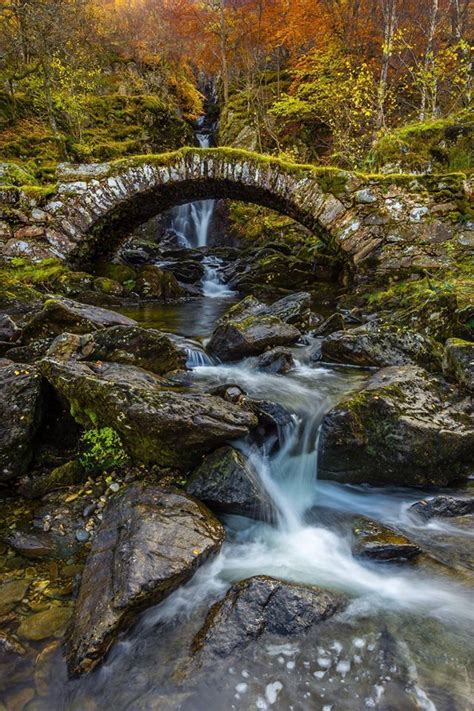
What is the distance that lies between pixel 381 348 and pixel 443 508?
90.1 inches

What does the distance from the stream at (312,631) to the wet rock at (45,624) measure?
267 millimetres

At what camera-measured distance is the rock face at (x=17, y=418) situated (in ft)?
10.3

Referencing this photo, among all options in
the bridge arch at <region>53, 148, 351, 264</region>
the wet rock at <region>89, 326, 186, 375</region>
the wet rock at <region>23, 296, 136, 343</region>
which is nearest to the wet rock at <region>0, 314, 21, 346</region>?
the wet rock at <region>23, 296, 136, 343</region>

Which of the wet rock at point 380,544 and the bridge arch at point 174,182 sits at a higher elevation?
the bridge arch at point 174,182

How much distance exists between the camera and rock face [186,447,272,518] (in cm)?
290

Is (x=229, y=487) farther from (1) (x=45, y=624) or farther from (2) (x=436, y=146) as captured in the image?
(2) (x=436, y=146)

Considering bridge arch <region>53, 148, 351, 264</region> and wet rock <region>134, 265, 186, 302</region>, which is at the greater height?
bridge arch <region>53, 148, 351, 264</region>

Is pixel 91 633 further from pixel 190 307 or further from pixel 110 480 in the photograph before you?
pixel 190 307

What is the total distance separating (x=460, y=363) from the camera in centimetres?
378

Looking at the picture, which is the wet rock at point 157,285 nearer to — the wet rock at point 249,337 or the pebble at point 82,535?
the wet rock at point 249,337

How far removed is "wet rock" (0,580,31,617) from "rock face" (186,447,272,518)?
3.66 ft

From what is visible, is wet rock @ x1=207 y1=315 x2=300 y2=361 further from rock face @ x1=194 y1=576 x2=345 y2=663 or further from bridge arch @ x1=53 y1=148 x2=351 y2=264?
bridge arch @ x1=53 y1=148 x2=351 y2=264

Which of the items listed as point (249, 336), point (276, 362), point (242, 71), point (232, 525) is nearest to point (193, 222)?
point (242, 71)

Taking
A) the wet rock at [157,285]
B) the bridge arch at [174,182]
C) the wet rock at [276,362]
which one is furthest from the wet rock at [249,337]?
A: the wet rock at [157,285]
